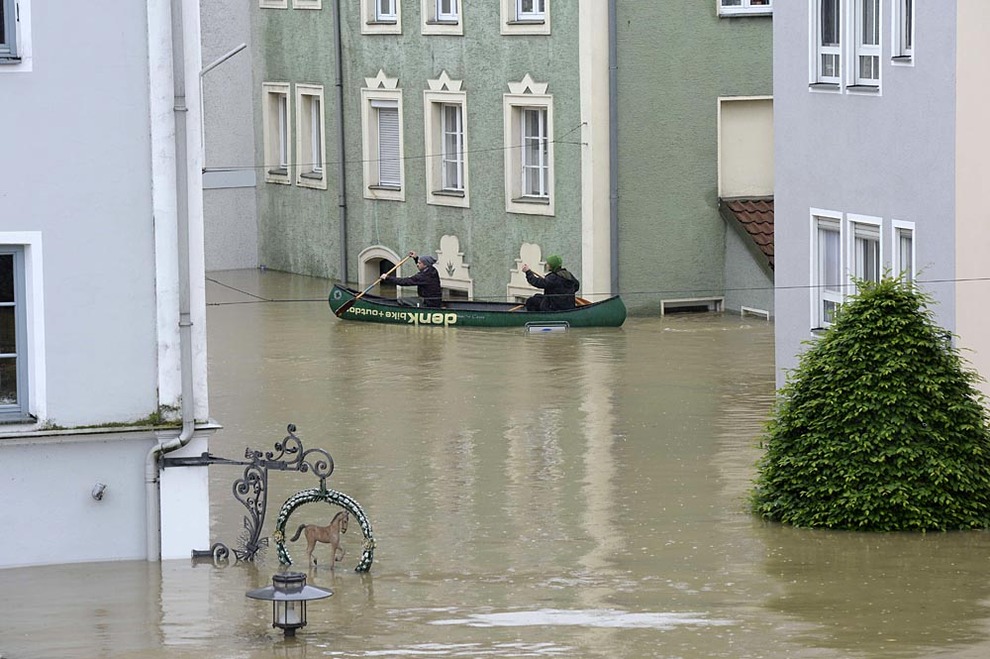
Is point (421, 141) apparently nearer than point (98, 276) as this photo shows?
No

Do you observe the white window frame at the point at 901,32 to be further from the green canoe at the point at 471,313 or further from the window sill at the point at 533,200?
the window sill at the point at 533,200

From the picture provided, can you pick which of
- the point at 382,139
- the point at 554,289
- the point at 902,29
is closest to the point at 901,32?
the point at 902,29

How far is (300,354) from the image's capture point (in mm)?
31312

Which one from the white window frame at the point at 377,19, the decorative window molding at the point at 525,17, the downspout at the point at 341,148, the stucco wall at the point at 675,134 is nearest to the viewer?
the stucco wall at the point at 675,134

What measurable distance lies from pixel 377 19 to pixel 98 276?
78.9ft

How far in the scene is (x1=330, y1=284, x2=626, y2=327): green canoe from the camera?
3262cm

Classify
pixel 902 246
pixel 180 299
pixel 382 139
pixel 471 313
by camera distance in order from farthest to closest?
pixel 382 139, pixel 471 313, pixel 902 246, pixel 180 299

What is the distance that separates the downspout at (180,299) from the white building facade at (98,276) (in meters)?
0.01

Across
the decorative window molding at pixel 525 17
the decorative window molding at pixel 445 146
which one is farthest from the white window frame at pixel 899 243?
the decorative window molding at pixel 445 146

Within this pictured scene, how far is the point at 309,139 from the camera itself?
1646 inches

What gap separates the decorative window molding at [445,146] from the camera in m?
37.1

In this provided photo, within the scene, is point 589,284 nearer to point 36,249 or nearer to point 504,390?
point 504,390

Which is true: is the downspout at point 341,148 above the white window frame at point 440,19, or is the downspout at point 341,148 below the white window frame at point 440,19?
below

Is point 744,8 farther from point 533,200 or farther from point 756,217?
point 533,200
